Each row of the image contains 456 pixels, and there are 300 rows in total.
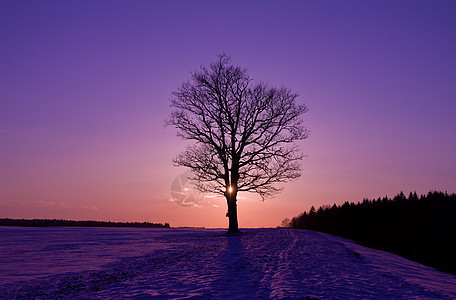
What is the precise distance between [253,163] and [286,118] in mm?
5471

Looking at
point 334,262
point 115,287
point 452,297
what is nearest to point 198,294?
point 115,287

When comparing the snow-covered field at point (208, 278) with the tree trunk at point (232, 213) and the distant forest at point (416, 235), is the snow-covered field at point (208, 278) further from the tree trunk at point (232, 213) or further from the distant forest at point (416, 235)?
the tree trunk at point (232, 213)

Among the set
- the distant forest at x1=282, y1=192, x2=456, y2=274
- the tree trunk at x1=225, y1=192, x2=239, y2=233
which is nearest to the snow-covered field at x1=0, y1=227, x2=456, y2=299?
the distant forest at x1=282, y1=192, x2=456, y2=274

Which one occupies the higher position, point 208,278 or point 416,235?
point 416,235

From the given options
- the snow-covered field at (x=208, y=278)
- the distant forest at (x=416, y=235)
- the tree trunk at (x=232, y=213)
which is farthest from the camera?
the tree trunk at (x=232, y=213)

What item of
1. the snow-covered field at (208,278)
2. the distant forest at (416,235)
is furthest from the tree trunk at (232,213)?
the snow-covered field at (208,278)

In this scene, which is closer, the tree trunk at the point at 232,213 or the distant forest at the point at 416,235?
the distant forest at the point at 416,235

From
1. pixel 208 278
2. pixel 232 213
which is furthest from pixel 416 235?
pixel 208 278

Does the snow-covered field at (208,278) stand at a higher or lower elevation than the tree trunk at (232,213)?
lower

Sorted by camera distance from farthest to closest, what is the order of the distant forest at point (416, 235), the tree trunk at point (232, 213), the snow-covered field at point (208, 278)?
the tree trunk at point (232, 213)
the distant forest at point (416, 235)
the snow-covered field at point (208, 278)

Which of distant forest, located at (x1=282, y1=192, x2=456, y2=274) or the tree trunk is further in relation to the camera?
the tree trunk

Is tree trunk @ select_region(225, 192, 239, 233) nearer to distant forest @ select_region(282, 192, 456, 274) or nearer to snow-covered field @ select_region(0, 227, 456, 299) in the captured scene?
distant forest @ select_region(282, 192, 456, 274)

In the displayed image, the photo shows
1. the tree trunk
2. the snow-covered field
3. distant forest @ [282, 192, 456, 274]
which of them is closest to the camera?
the snow-covered field

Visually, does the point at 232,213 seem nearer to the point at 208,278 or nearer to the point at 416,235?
the point at 416,235
